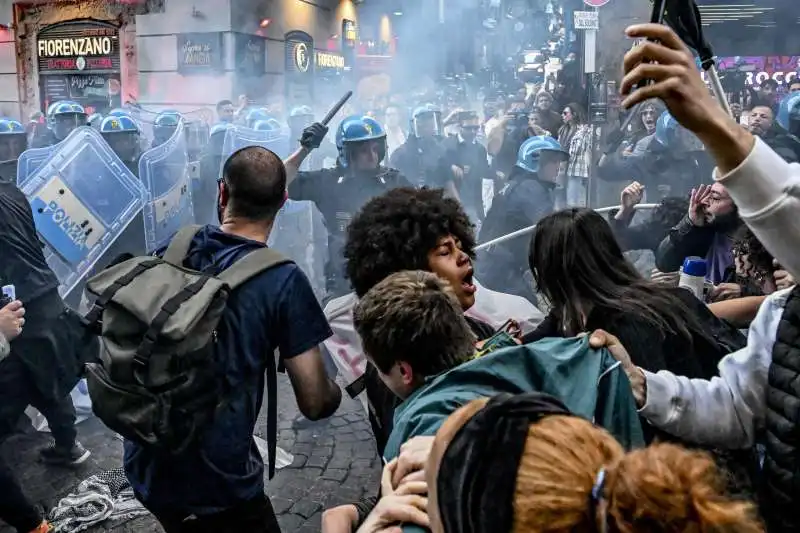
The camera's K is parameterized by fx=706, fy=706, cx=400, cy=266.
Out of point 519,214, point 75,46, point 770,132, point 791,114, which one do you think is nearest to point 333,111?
point 519,214

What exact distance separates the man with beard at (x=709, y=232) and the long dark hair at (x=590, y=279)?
60.2 inches

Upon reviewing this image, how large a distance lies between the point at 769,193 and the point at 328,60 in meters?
22.2

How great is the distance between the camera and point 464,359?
1521mm

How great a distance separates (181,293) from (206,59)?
51.5 ft

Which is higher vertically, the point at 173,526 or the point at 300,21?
the point at 300,21

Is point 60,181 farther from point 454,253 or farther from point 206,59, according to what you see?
point 206,59

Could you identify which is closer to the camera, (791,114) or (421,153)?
(791,114)

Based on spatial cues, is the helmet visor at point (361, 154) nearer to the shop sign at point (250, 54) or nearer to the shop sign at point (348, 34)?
the shop sign at point (250, 54)

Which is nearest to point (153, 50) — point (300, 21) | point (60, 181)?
point (300, 21)

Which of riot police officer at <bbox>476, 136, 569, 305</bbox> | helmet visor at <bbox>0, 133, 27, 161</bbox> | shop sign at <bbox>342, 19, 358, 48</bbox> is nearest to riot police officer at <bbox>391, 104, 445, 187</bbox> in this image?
riot police officer at <bbox>476, 136, 569, 305</bbox>

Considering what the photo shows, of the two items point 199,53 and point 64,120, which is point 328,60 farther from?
point 64,120

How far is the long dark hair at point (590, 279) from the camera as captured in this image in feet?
6.63

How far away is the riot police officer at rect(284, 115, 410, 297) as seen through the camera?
5.04m

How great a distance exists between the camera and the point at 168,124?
9266mm
